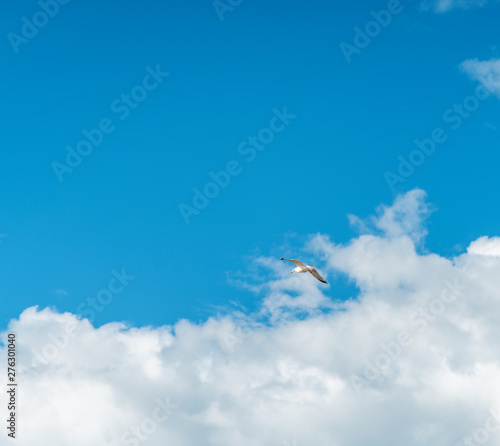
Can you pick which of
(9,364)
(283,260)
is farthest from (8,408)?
(283,260)

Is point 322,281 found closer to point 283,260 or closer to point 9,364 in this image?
point 283,260

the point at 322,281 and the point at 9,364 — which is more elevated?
the point at 322,281

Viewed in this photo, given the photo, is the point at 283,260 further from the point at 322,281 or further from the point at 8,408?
the point at 8,408

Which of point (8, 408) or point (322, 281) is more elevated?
point (322, 281)

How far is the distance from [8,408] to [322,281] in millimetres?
53645

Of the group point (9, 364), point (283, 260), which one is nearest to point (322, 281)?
point (283, 260)

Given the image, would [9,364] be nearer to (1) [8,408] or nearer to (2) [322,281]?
(1) [8,408]

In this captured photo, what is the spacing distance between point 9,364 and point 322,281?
1973 inches

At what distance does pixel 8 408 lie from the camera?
166375 mm

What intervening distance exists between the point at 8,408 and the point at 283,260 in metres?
52.5

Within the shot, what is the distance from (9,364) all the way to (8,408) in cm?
753

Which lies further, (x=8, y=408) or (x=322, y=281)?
(x=8, y=408)

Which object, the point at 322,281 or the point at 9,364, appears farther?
the point at 9,364

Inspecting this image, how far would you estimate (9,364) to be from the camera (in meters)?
164
